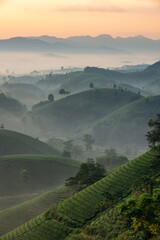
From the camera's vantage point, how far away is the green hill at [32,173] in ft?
521

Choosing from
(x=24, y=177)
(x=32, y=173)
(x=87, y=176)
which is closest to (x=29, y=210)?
(x=87, y=176)

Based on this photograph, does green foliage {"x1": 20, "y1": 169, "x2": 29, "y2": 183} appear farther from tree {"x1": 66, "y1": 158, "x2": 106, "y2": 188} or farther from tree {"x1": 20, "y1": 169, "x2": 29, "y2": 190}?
tree {"x1": 66, "y1": 158, "x2": 106, "y2": 188}

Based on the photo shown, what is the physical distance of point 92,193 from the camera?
71.6m

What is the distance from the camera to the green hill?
159 m

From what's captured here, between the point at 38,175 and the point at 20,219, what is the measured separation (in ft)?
247

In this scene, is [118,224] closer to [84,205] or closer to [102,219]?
[102,219]

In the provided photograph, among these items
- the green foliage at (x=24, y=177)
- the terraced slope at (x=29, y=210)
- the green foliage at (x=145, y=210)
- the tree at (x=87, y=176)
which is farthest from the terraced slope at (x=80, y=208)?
the green foliage at (x=24, y=177)

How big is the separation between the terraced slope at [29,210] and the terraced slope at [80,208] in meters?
22.1

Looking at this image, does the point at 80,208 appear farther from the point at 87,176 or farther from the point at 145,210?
the point at 87,176

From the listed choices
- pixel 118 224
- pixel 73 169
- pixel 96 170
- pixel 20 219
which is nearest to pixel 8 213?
pixel 20 219

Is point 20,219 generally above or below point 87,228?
below

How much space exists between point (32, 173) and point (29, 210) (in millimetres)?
71590

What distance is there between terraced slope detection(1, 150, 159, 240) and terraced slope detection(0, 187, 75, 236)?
22.1m

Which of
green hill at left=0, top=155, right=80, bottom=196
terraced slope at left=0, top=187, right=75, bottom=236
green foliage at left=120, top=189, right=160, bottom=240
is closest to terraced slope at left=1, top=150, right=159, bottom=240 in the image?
terraced slope at left=0, top=187, right=75, bottom=236
